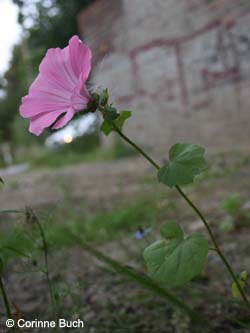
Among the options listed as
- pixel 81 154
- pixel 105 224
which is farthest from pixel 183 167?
pixel 81 154

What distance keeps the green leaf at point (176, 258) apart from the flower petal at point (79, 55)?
350 mm

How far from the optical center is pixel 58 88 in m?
0.82

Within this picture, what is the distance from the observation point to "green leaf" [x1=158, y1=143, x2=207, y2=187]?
2.60ft

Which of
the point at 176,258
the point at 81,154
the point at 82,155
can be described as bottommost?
the point at 176,258

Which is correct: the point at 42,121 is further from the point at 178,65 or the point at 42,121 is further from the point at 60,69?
the point at 178,65

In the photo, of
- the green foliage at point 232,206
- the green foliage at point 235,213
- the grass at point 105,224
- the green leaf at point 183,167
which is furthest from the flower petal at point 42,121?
the green foliage at point 232,206

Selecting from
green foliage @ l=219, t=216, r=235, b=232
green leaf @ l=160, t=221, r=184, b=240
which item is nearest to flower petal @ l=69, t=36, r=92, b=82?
green leaf @ l=160, t=221, r=184, b=240

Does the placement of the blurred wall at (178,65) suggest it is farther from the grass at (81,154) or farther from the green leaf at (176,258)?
the green leaf at (176,258)

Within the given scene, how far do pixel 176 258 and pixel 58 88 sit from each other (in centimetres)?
37

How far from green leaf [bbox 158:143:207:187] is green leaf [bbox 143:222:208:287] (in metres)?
0.12

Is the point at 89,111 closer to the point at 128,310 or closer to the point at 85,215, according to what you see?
the point at 128,310

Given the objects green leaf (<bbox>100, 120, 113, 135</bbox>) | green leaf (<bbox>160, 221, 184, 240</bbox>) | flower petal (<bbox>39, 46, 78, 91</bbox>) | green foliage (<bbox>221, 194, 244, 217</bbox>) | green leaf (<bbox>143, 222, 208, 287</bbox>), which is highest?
green foliage (<bbox>221, 194, 244, 217</bbox>)

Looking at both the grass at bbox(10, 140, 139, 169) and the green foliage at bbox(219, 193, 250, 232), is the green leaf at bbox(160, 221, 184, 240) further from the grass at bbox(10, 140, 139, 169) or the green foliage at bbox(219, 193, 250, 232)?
the grass at bbox(10, 140, 139, 169)

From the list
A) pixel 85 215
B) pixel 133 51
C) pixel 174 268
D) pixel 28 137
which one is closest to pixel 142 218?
pixel 85 215
